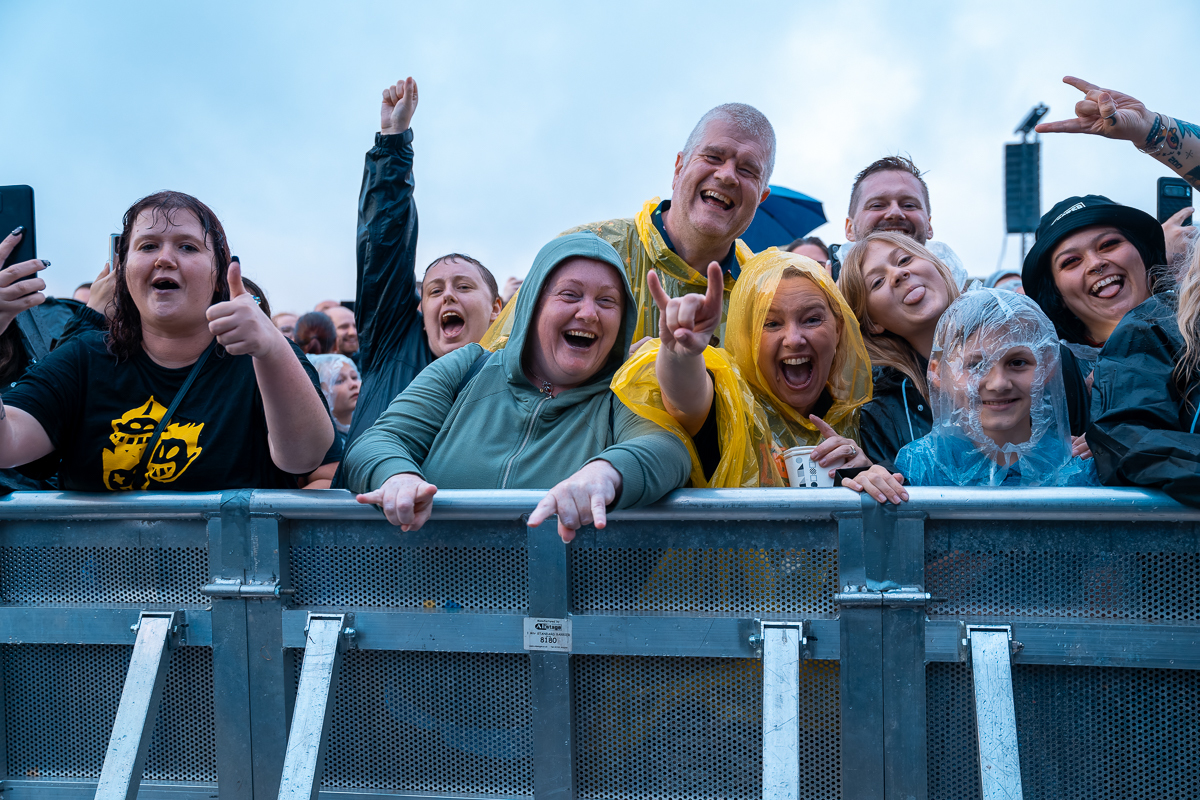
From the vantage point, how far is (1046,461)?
2137 mm

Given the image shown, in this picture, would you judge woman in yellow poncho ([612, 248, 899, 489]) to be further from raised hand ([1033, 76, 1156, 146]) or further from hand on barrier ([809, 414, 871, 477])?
raised hand ([1033, 76, 1156, 146])

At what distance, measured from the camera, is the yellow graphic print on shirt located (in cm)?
220

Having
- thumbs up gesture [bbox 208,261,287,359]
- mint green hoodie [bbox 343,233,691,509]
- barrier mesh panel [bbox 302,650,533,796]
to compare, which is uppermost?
thumbs up gesture [bbox 208,261,287,359]

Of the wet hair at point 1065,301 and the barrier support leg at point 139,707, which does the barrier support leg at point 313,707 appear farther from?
the wet hair at point 1065,301

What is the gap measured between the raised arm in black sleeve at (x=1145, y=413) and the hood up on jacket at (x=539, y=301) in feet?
3.58

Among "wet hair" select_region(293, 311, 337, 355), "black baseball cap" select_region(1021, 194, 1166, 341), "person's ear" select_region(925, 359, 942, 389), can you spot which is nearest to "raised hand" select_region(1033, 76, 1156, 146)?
"black baseball cap" select_region(1021, 194, 1166, 341)

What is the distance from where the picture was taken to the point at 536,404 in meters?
2.18

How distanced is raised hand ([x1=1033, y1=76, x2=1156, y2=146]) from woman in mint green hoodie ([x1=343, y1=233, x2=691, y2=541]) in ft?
4.78

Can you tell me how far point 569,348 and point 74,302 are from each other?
2836 mm

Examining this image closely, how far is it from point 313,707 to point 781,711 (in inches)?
35.3

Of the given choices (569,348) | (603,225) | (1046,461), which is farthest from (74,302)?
(1046,461)

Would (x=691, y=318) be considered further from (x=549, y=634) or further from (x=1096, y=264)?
(x=1096, y=264)

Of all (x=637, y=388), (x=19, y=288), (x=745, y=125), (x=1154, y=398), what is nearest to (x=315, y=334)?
(x=745, y=125)

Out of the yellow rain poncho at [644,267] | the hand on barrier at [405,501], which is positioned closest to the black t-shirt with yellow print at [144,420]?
the hand on barrier at [405,501]
